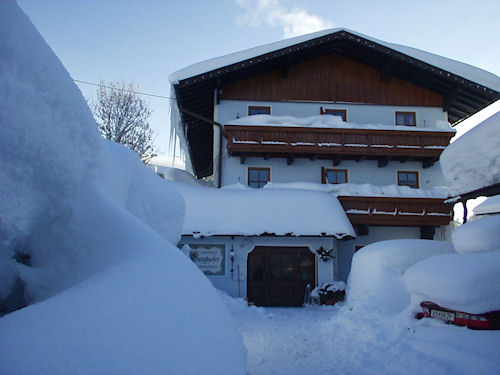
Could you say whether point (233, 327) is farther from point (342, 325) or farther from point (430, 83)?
point (430, 83)

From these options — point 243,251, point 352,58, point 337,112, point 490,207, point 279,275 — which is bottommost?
point 279,275

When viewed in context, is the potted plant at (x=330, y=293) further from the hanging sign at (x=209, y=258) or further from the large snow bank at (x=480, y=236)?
the large snow bank at (x=480, y=236)

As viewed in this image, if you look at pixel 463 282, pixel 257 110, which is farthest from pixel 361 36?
pixel 463 282

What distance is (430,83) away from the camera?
1794 centimetres

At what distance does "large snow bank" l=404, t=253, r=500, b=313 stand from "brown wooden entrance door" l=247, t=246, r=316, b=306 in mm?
9142

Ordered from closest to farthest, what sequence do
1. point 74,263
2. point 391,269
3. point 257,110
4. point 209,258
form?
point 74,263 → point 391,269 → point 209,258 → point 257,110

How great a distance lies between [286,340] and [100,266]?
21.7 ft

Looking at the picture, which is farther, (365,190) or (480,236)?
(365,190)

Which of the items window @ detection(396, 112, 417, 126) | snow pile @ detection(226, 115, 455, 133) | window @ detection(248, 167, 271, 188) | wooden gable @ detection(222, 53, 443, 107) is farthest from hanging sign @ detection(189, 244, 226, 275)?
window @ detection(396, 112, 417, 126)

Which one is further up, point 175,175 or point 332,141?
point 332,141

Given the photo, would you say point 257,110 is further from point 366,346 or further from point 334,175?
point 366,346

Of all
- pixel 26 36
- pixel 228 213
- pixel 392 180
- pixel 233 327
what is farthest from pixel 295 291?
pixel 26 36

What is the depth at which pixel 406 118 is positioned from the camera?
1791 centimetres

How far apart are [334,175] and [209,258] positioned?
23.9 ft
